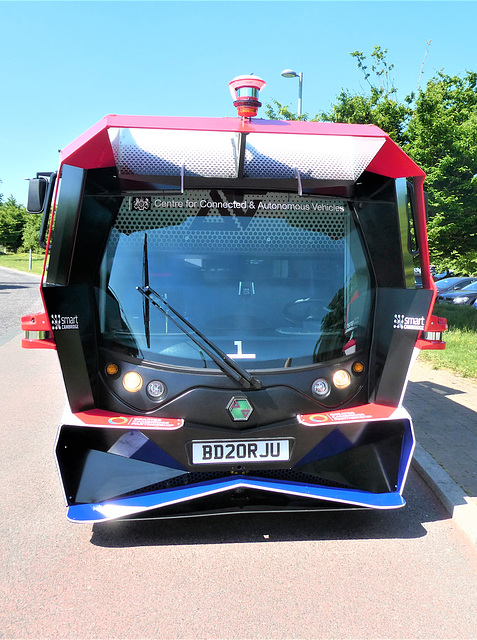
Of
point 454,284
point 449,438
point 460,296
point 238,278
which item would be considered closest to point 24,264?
point 454,284

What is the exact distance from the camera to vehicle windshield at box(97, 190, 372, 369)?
3701mm

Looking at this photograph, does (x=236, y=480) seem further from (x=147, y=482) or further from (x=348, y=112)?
(x=348, y=112)

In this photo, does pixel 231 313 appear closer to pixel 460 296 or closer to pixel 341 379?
pixel 341 379

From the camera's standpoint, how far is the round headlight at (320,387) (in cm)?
372

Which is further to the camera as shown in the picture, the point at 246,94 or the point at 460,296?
the point at 460,296

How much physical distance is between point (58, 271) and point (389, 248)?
80.6 inches

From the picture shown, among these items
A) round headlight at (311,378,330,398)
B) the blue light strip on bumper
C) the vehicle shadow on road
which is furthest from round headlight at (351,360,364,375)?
the vehicle shadow on road

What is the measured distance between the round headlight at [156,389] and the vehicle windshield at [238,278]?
0.15 meters

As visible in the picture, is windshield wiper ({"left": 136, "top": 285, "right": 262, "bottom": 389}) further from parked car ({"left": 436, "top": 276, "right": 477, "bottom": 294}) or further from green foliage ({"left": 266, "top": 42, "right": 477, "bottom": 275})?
parked car ({"left": 436, "top": 276, "right": 477, "bottom": 294})

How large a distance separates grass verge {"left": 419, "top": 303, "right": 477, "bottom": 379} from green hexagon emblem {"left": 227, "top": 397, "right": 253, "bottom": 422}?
5.79 m

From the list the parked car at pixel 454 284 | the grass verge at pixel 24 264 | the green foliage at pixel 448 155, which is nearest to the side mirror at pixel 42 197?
the green foliage at pixel 448 155

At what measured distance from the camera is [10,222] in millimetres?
73062

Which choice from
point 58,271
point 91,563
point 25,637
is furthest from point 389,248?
point 25,637

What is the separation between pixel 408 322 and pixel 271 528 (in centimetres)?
159
